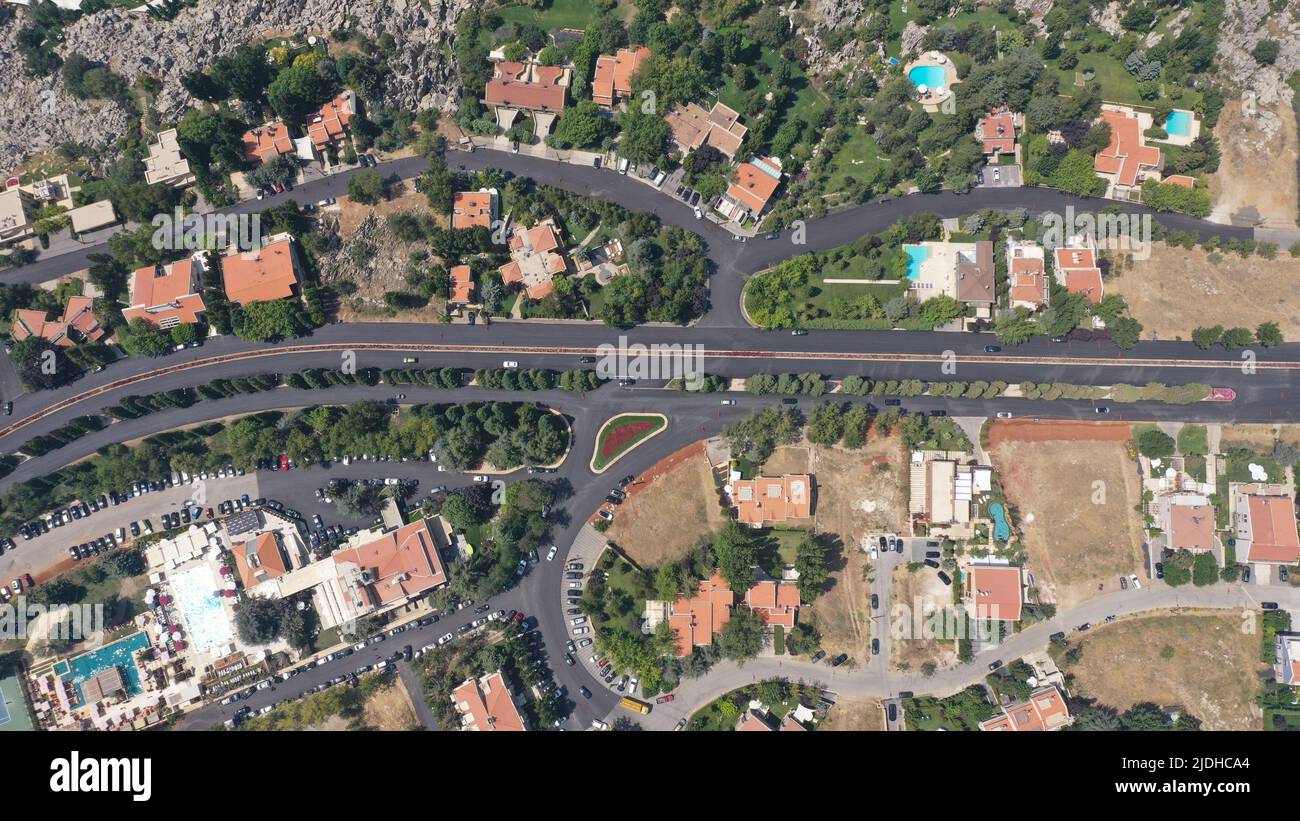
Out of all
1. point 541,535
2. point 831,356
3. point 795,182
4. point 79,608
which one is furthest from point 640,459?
point 79,608

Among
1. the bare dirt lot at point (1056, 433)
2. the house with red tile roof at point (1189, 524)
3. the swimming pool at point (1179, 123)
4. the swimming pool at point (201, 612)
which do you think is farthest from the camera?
the swimming pool at point (1179, 123)

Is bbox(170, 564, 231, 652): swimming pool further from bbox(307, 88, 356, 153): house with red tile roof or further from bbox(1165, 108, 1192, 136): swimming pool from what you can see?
bbox(1165, 108, 1192, 136): swimming pool

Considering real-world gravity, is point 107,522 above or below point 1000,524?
above

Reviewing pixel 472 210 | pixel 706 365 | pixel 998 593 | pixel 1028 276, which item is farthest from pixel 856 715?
pixel 472 210

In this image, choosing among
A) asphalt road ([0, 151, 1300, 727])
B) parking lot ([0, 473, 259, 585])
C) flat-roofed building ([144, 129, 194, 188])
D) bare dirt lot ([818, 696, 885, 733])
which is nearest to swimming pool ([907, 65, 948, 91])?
asphalt road ([0, 151, 1300, 727])

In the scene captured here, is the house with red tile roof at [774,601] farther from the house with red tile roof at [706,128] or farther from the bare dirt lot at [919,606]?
the house with red tile roof at [706,128]

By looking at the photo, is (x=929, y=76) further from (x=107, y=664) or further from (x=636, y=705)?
(x=107, y=664)

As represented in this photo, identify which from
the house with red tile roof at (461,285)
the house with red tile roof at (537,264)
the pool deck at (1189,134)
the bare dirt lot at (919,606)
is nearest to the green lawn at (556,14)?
the house with red tile roof at (537,264)
